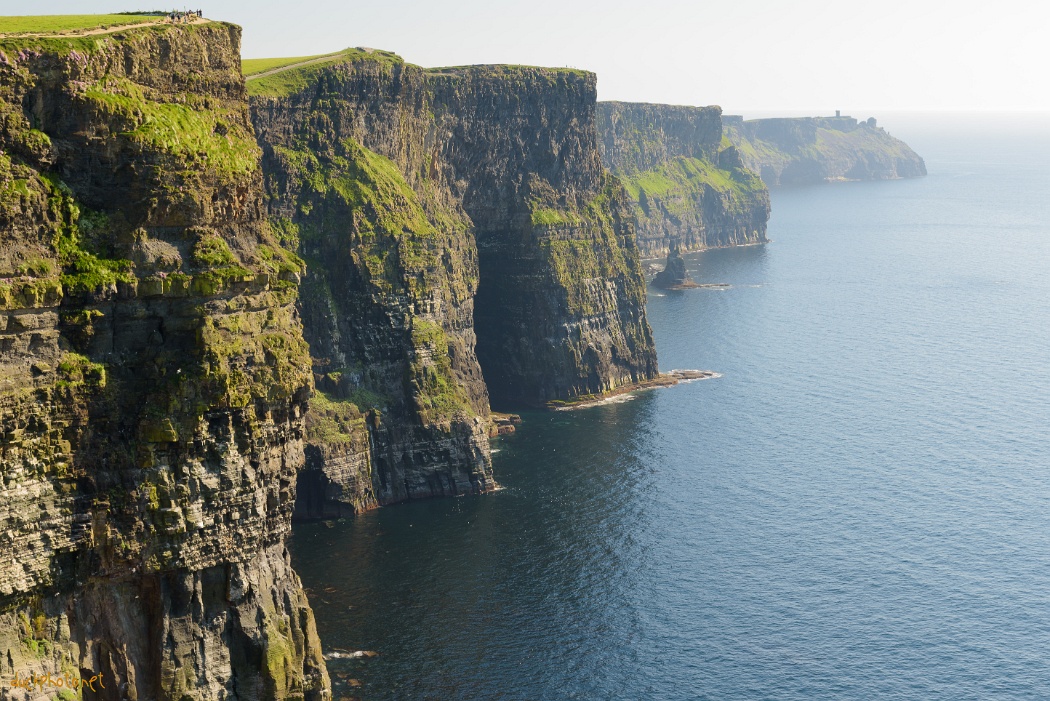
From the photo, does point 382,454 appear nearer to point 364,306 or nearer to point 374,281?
point 364,306

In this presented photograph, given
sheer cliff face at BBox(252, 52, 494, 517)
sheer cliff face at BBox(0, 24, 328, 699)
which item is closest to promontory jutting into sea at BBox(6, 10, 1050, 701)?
→ sheer cliff face at BBox(0, 24, 328, 699)

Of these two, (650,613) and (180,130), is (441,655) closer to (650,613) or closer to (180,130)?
(650,613)

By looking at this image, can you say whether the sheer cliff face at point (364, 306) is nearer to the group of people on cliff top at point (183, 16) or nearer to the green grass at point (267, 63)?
the green grass at point (267, 63)

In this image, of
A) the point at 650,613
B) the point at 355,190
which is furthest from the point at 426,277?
the point at 650,613

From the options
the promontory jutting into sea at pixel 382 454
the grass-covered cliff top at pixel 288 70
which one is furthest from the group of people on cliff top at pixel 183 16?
the grass-covered cliff top at pixel 288 70

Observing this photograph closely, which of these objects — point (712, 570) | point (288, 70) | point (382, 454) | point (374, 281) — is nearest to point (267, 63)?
point (288, 70)

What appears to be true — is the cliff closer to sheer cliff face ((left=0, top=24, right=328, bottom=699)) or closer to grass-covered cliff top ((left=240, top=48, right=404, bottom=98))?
grass-covered cliff top ((left=240, top=48, right=404, bottom=98))

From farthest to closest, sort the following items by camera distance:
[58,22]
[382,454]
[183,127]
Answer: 1. [382,454]
2. [58,22]
3. [183,127]
